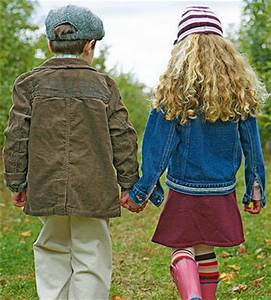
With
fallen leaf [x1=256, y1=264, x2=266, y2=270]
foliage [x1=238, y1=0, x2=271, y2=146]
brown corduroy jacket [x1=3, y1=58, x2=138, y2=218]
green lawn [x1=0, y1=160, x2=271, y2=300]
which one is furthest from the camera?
foliage [x1=238, y1=0, x2=271, y2=146]

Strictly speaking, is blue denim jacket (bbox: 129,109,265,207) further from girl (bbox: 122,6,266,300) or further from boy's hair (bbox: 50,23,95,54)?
boy's hair (bbox: 50,23,95,54)

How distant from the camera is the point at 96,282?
4.88 m

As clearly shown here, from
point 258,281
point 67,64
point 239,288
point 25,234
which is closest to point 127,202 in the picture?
point 67,64

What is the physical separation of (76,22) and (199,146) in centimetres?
97

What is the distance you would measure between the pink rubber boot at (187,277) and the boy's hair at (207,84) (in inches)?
31.8

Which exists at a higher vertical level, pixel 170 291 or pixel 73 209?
pixel 73 209

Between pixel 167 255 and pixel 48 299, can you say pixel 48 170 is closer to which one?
pixel 48 299

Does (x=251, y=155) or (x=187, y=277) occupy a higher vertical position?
(x=251, y=155)

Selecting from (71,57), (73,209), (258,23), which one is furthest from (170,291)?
(258,23)

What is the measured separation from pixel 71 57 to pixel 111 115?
399 millimetres

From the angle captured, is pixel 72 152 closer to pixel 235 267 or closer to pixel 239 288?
pixel 239 288

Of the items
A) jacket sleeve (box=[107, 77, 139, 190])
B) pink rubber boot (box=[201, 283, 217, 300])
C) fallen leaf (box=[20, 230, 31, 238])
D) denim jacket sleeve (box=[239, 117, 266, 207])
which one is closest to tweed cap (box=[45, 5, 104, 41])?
jacket sleeve (box=[107, 77, 139, 190])

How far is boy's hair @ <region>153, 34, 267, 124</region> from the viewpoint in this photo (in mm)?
4852

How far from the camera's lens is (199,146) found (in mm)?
4859
